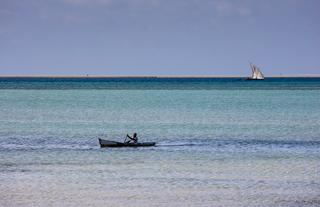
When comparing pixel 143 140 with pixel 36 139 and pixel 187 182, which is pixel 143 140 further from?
pixel 187 182

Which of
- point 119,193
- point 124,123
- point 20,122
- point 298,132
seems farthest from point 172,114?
point 119,193

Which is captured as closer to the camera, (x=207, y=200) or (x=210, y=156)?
(x=207, y=200)

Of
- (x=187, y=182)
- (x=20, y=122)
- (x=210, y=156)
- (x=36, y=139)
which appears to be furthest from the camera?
(x=20, y=122)

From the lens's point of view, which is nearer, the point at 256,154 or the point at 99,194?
the point at 99,194

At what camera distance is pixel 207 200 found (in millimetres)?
27359

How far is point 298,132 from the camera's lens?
177 feet

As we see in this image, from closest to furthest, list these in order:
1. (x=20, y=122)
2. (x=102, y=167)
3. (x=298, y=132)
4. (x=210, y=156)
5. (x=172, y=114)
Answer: (x=102, y=167)
(x=210, y=156)
(x=298, y=132)
(x=20, y=122)
(x=172, y=114)

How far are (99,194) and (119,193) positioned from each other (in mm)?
694

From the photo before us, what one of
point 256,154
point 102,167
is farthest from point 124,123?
point 102,167

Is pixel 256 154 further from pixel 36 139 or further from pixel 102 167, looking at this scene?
pixel 36 139

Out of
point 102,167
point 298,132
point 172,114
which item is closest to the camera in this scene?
point 102,167

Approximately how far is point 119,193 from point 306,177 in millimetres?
7862

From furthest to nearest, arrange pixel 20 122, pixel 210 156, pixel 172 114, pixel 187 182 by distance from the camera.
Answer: pixel 172 114 < pixel 20 122 < pixel 210 156 < pixel 187 182

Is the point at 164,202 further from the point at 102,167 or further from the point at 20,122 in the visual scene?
the point at 20,122
